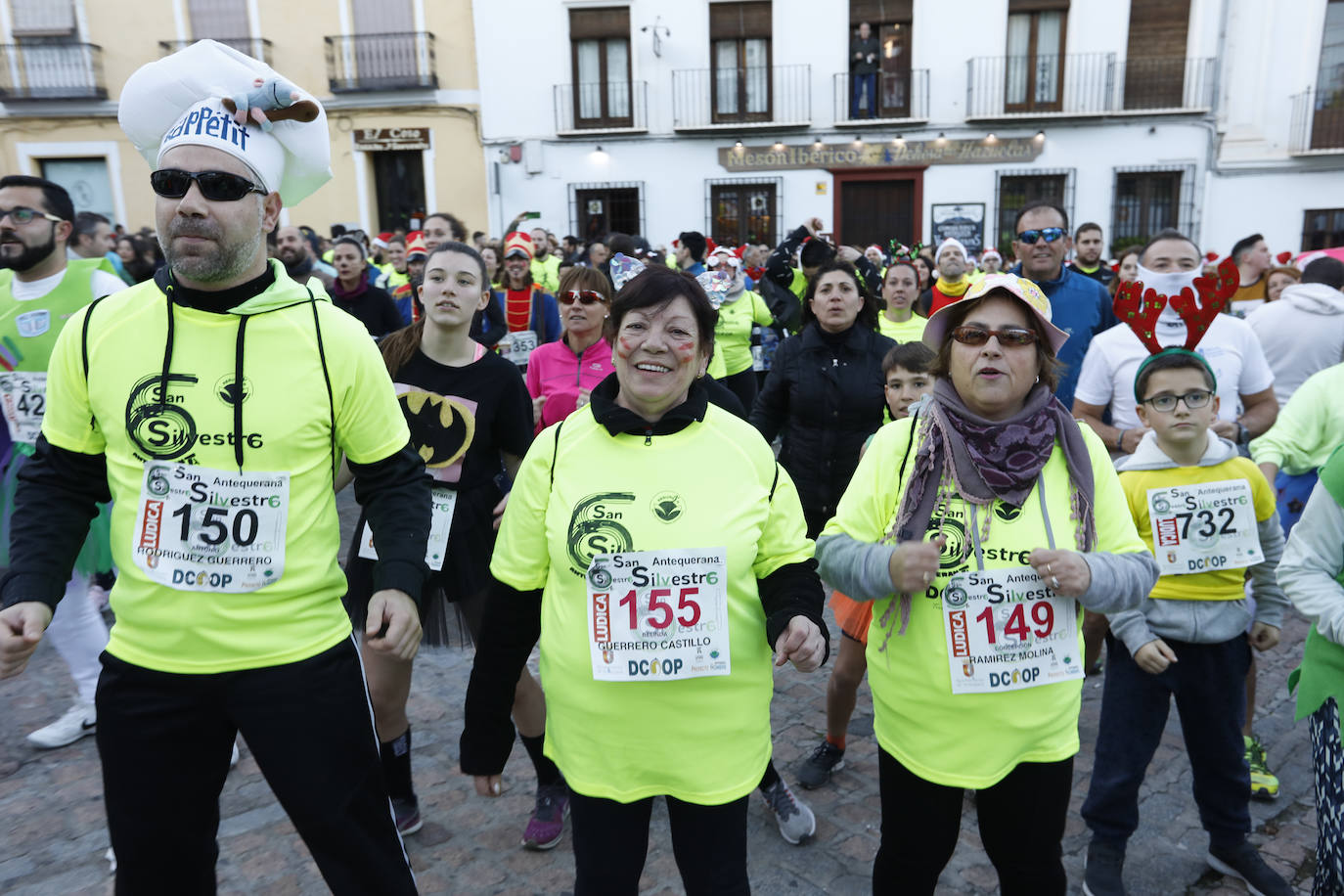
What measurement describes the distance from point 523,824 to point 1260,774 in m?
2.94

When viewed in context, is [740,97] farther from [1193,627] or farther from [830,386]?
[1193,627]

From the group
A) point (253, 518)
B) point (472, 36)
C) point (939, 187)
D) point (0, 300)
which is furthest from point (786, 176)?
point (253, 518)

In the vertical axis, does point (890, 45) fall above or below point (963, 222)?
above

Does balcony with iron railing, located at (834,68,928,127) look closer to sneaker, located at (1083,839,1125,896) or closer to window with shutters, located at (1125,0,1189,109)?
window with shutters, located at (1125,0,1189,109)

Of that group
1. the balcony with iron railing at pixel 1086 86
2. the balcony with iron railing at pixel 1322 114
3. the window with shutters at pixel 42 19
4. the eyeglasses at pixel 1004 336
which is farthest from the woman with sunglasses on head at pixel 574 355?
the window with shutters at pixel 42 19

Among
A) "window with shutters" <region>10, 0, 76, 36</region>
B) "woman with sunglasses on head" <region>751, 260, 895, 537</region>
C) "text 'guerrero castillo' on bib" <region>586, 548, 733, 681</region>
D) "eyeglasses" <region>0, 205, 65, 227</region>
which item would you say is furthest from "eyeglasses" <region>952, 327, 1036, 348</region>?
"window with shutters" <region>10, 0, 76, 36</region>

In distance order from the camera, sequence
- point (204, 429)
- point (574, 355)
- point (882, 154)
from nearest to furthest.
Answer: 1. point (204, 429)
2. point (574, 355)
3. point (882, 154)

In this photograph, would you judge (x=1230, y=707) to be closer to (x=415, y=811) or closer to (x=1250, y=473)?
(x=1250, y=473)

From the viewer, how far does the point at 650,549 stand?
2086 millimetres

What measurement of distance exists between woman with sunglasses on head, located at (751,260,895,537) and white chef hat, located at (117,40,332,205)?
2645mm

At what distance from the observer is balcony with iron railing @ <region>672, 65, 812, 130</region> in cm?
2000

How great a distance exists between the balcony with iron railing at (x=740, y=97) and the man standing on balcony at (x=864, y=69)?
983mm

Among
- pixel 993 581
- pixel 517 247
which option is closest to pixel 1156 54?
pixel 517 247

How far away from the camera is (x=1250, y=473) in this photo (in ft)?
9.91
